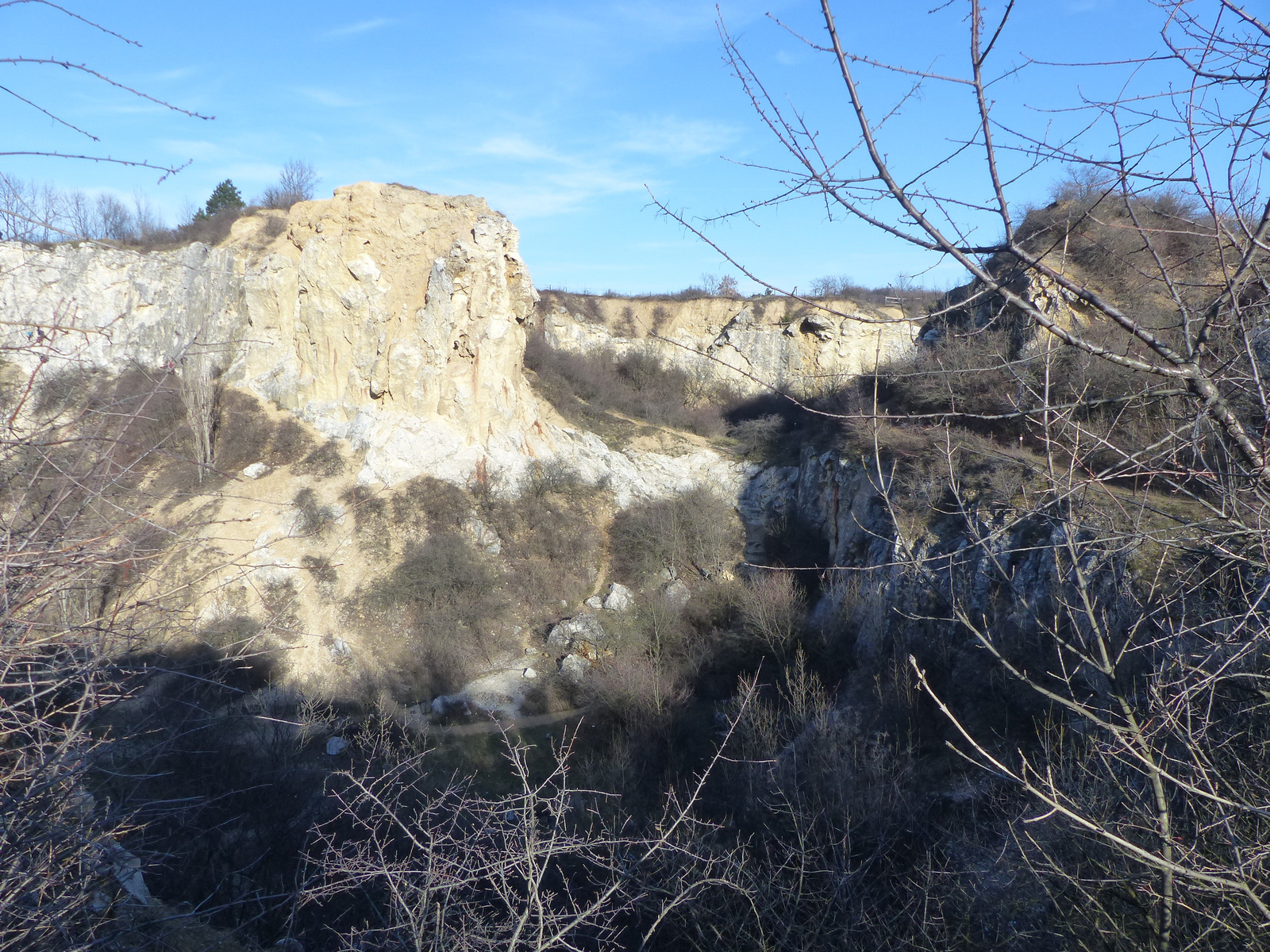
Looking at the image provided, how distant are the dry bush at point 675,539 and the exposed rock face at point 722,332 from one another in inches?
375

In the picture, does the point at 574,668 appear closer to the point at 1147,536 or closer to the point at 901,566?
the point at 901,566

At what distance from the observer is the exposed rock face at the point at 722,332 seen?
28.6m

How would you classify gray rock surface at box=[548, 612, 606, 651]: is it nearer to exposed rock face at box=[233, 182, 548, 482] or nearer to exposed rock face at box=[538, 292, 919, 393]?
exposed rock face at box=[233, 182, 548, 482]

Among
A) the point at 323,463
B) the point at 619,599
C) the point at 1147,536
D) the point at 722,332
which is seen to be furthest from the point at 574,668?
the point at 722,332

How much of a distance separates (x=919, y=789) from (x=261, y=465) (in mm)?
16444

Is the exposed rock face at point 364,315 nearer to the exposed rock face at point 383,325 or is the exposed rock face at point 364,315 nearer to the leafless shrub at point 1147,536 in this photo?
the exposed rock face at point 383,325

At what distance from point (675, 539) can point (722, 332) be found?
1339 cm

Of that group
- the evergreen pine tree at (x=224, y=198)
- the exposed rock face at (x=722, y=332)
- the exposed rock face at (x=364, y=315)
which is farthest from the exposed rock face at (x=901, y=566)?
the evergreen pine tree at (x=224, y=198)

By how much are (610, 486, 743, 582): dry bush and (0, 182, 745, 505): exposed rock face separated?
3608 millimetres

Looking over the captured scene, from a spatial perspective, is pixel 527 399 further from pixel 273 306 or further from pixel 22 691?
pixel 22 691

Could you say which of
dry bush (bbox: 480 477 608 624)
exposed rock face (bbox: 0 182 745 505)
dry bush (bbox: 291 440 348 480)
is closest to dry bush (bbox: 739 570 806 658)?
dry bush (bbox: 480 477 608 624)

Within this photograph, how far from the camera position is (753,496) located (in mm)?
21656

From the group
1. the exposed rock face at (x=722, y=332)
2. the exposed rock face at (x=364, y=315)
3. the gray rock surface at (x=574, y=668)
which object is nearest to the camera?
the gray rock surface at (x=574, y=668)

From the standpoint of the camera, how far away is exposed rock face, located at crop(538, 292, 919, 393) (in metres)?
28.6
